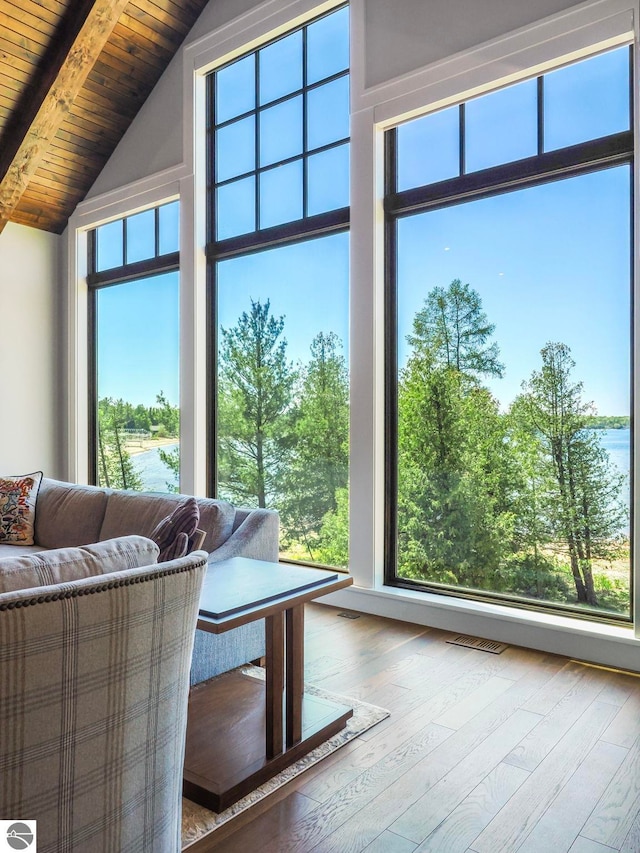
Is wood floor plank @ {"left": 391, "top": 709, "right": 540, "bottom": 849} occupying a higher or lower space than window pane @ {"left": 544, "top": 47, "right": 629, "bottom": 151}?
lower

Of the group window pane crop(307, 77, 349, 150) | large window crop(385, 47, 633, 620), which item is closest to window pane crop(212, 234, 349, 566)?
large window crop(385, 47, 633, 620)

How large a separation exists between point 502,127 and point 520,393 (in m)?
1.46

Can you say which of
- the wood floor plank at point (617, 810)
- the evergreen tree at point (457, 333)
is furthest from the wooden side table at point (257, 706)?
the evergreen tree at point (457, 333)

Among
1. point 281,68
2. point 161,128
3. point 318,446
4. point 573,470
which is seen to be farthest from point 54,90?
point 573,470

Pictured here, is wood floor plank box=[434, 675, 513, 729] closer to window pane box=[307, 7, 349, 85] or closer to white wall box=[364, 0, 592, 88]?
white wall box=[364, 0, 592, 88]

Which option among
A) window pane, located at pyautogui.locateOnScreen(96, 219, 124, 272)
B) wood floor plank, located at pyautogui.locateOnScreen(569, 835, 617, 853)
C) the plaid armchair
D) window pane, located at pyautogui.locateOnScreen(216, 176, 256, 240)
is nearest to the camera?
the plaid armchair

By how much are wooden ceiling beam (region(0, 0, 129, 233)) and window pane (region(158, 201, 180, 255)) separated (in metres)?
0.99

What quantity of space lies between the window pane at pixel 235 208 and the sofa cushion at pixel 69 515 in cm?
224

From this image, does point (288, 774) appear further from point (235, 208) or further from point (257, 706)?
point (235, 208)

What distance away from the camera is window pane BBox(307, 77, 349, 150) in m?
4.02

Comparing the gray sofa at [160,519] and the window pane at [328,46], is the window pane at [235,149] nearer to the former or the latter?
the window pane at [328,46]

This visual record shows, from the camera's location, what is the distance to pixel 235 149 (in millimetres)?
4715

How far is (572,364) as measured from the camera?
10.3 feet

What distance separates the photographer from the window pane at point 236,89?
4.59 m
